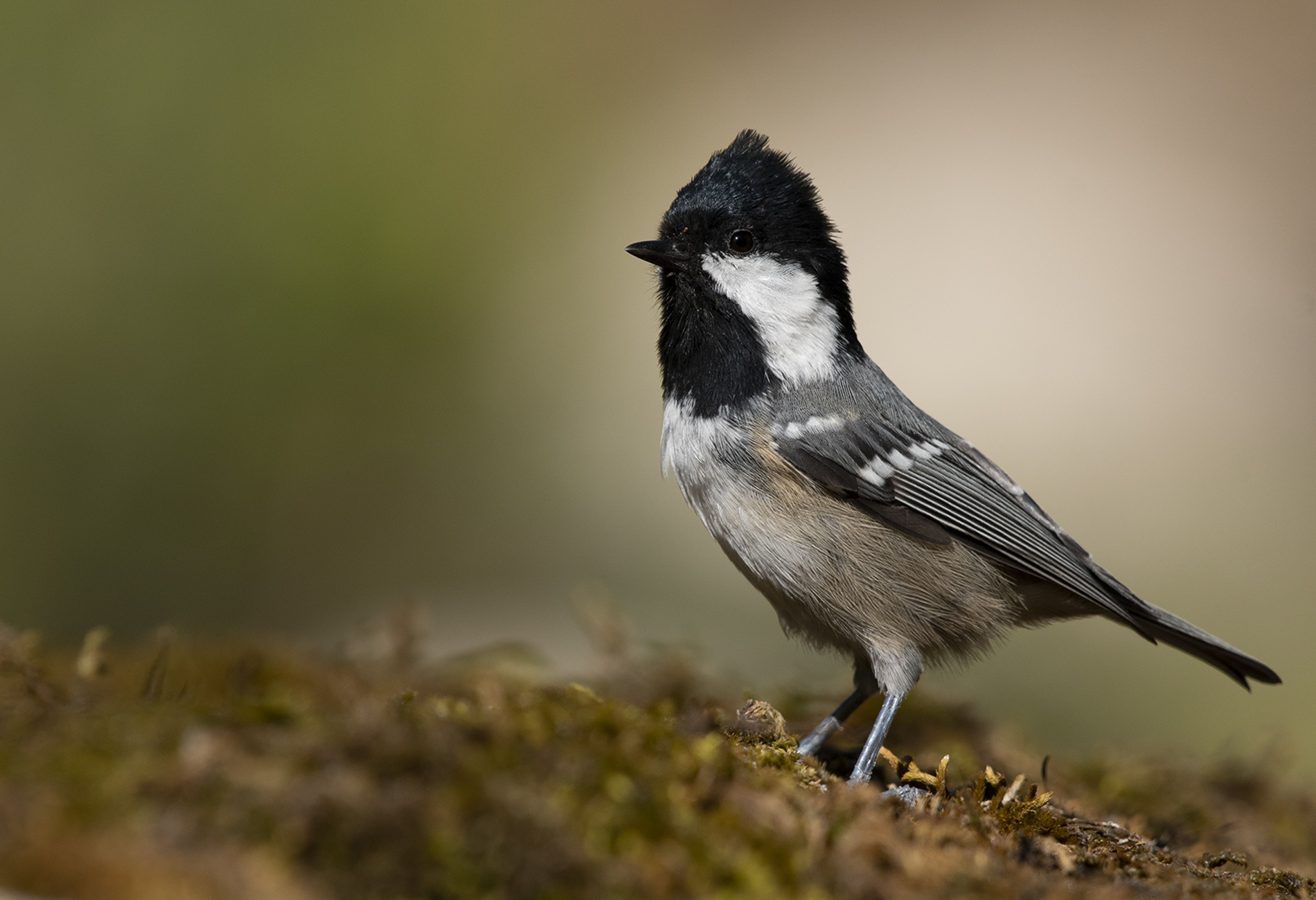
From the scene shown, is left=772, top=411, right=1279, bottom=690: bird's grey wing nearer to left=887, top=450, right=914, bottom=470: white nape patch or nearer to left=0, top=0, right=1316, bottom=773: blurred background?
left=887, top=450, right=914, bottom=470: white nape patch

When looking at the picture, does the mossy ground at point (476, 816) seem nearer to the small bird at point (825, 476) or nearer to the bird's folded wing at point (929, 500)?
the small bird at point (825, 476)

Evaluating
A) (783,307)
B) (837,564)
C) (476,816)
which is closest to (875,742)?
(837,564)

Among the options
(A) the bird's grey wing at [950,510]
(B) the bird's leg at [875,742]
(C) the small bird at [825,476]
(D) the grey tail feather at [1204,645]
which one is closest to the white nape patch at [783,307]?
(C) the small bird at [825,476]

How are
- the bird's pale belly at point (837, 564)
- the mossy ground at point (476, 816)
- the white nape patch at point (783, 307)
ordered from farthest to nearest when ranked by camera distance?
the white nape patch at point (783, 307) < the bird's pale belly at point (837, 564) < the mossy ground at point (476, 816)

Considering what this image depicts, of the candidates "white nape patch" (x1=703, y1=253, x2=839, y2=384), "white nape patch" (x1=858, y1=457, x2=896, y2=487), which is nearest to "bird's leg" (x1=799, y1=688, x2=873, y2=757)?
"white nape patch" (x1=858, y1=457, x2=896, y2=487)

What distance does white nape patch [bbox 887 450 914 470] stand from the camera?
2.65m

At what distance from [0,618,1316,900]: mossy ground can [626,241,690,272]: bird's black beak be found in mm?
1442

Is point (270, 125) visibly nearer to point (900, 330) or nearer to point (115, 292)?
point (115, 292)

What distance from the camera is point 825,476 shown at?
2.55m

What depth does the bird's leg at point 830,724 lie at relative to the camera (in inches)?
98.7

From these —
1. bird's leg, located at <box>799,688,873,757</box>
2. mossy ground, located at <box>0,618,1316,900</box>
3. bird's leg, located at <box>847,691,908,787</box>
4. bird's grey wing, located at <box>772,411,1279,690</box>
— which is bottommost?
bird's leg, located at <box>799,688,873,757</box>

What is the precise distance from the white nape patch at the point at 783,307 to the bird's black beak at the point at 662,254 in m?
0.07

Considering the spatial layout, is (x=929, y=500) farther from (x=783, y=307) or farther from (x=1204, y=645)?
(x=1204, y=645)

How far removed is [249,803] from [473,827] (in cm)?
27
